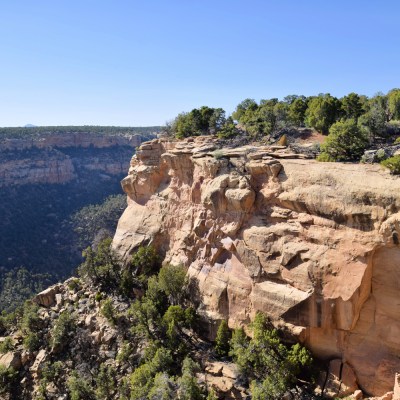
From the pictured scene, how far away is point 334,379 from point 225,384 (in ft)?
25.0

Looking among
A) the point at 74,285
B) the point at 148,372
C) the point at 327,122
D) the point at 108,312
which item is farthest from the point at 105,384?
the point at 327,122

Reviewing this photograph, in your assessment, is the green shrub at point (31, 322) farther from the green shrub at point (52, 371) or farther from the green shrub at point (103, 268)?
the green shrub at point (103, 268)

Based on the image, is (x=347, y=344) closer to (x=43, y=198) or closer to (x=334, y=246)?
(x=334, y=246)

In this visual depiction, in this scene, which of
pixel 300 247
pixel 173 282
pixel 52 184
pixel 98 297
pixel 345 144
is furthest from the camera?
pixel 52 184

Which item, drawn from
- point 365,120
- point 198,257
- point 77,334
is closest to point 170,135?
point 198,257

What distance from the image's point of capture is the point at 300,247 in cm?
2611

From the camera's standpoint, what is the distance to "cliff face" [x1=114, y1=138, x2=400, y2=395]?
2305 cm

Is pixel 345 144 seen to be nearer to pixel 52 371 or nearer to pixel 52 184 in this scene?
pixel 52 371

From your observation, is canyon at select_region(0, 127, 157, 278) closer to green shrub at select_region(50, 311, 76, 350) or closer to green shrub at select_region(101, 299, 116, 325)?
green shrub at select_region(50, 311, 76, 350)

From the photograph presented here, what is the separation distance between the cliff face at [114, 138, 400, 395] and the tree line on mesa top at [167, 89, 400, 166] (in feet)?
14.7

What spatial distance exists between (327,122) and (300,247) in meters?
20.7

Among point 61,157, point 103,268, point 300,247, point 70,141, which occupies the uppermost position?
point 70,141

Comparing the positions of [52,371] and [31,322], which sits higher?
[31,322]

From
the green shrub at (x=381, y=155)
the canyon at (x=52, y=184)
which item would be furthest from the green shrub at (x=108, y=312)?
the canyon at (x=52, y=184)
